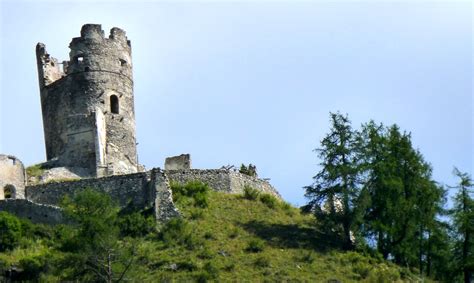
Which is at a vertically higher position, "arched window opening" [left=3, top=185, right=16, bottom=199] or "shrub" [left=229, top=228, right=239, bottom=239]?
"arched window opening" [left=3, top=185, right=16, bottom=199]

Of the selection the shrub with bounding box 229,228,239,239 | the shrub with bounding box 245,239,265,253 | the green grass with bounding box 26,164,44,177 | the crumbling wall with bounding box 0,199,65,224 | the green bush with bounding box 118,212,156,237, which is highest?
the green grass with bounding box 26,164,44,177

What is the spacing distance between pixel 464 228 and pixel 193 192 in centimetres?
1308

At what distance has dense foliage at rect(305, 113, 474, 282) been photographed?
56.8 m

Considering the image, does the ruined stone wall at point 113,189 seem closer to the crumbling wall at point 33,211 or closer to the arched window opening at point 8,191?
the arched window opening at point 8,191

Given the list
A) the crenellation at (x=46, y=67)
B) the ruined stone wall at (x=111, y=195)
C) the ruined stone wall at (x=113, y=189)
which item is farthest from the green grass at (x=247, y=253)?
the crenellation at (x=46, y=67)

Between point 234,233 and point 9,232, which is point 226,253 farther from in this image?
point 9,232

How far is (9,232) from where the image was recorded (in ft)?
182

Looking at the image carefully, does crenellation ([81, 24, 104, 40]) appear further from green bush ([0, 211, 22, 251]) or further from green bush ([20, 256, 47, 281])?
green bush ([20, 256, 47, 281])

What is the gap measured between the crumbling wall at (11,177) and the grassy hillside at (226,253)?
18.8 ft

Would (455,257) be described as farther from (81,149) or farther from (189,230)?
(81,149)

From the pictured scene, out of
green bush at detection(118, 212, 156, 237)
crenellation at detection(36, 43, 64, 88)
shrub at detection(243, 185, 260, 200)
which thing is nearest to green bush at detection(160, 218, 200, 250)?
green bush at detection(118, 212, 156, 237)

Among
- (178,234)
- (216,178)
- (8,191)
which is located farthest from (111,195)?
(8,191)

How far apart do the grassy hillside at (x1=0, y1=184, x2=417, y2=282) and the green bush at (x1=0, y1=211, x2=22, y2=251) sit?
46cm

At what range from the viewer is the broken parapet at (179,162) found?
66906mm
